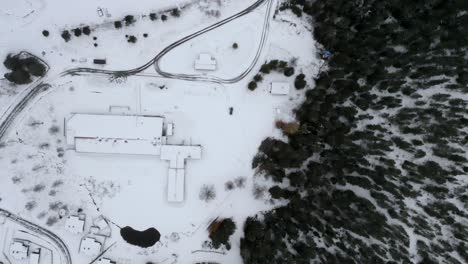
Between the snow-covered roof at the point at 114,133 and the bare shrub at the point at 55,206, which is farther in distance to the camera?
the bare shrub at the point at 55,206

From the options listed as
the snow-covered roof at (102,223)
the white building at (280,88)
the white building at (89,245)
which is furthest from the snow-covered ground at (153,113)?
the white building at (89,245)

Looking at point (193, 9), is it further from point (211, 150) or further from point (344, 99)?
point (344, 99)

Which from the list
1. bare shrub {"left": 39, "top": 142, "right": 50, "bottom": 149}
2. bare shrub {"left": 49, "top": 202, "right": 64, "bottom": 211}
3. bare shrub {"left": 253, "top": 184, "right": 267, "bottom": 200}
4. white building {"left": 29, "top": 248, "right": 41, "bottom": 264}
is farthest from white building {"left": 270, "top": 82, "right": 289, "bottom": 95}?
white building {"left": 29, "top": 248, "right": 41, "bottom": 264}

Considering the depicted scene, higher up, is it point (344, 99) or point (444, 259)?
point (344, 99)

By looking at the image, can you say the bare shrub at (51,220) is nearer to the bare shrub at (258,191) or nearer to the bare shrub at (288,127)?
the bare shrub at (258,191)

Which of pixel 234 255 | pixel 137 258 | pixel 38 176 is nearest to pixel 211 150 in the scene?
pixel 234 255

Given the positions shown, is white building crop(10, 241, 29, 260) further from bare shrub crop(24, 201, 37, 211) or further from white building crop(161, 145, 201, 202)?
→ white building crop(161, 145, 201, 202)
